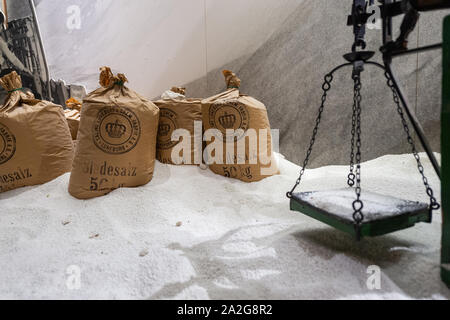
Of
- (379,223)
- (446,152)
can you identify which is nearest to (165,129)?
(379,223)

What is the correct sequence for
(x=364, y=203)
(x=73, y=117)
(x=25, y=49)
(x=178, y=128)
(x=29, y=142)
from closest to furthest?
1. (x=364, y=203)
2. (x=29, y=142)
3. (x=178, y=128)
4. (x=73, y=117)
5. (x=25, y=49)

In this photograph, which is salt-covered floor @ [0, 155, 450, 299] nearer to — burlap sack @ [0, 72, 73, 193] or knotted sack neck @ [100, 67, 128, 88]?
burlap sack @ [0, 72, 73, 193]

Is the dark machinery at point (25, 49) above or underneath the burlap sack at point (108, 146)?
above

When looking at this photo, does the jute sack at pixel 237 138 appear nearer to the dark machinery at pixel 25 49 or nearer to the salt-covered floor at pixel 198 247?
the salt-covered floor at pixel 198 247

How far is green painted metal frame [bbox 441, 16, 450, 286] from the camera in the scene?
710 millimetres

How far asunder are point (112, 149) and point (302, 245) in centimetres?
106

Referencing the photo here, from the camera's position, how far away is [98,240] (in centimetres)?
114

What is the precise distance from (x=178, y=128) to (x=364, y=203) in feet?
3.84

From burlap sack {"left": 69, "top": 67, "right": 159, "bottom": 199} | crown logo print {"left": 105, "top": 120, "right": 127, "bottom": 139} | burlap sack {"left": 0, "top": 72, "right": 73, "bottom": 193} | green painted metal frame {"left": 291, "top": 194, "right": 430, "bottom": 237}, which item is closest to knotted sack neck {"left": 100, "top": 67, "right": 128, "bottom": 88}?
burlap sack {"left": 69, "top": 67, "right": 159, "bottom": 199}

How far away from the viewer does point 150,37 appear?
2637 mm

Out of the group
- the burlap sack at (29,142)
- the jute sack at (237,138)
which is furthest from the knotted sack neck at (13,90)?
the jute sack at (237,138)

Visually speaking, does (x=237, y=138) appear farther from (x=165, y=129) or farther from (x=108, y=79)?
(x=108, y=79)

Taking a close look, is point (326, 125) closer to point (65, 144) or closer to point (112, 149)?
point (112, 149)

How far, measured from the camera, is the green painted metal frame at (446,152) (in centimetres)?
71
